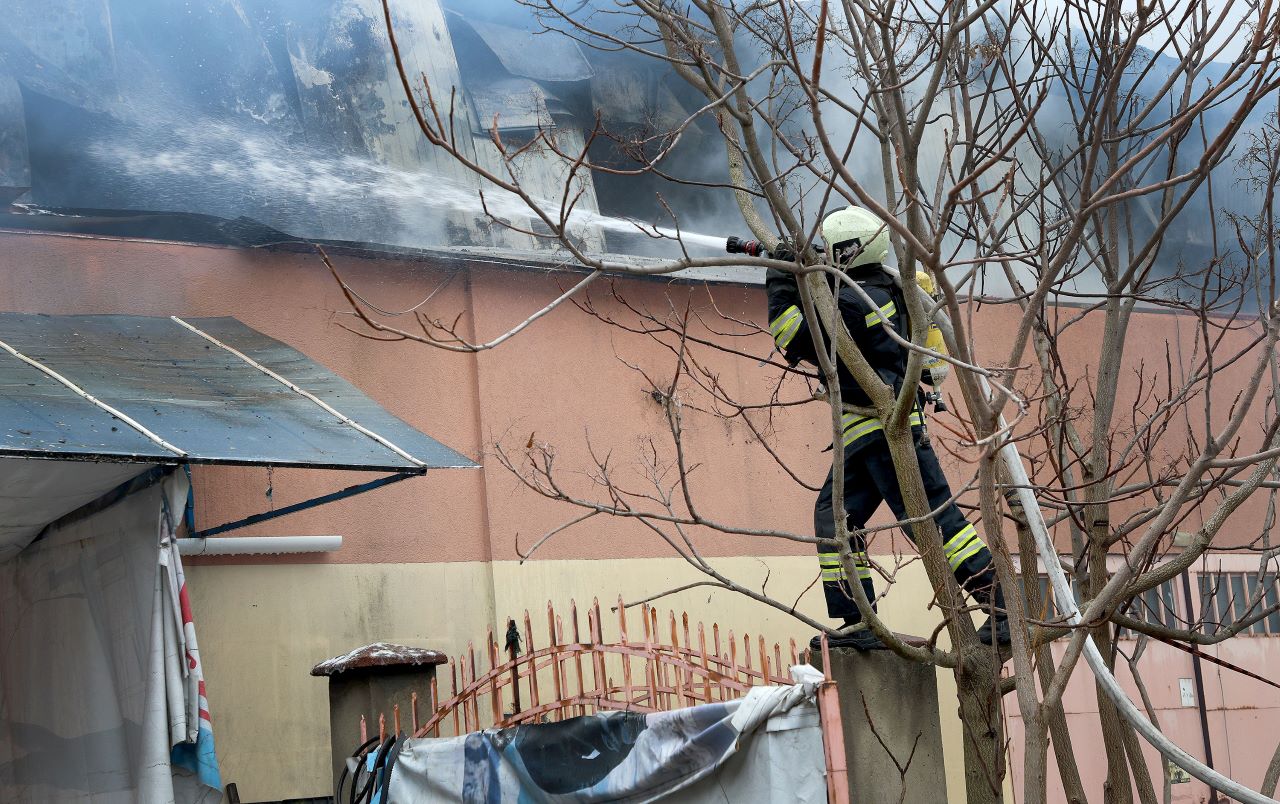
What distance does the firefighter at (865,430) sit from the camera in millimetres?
5402

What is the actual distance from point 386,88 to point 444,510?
8.08 feet

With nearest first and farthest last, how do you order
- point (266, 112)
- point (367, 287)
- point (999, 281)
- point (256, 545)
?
point (256, 545) < point (367, 287) < point (266, 112) < point (999, 281)

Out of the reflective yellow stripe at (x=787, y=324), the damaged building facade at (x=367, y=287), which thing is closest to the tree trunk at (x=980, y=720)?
the reflective yellow stripe at (x=787, y=324)

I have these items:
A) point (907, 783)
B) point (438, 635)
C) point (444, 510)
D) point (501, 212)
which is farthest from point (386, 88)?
point (907, 783)

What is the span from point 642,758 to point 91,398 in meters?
2.51

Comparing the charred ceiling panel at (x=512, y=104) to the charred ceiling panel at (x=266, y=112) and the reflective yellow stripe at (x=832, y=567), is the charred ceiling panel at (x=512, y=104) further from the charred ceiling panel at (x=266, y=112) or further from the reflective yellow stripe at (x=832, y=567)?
the reflective yellow stripe at (x=832, y=567)

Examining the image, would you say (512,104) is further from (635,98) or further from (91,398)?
(91,398)

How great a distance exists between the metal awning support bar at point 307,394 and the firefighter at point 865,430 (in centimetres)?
161

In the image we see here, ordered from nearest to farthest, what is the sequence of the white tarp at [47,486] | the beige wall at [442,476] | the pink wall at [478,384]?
the white tarp at [47,486], the beige wall at [442,476], the pink wall at [478,384]

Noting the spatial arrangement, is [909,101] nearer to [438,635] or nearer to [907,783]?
[438,635]

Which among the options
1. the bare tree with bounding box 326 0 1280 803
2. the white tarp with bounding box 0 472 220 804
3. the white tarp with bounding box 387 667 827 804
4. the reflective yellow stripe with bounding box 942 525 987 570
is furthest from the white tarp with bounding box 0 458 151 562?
the reflective yellow stripe with bounding box 942 525 987 570

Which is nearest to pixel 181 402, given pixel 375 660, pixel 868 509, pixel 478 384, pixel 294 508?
pixel 294 508

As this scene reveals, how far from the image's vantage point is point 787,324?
5445mm

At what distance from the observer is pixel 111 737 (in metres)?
5.72
